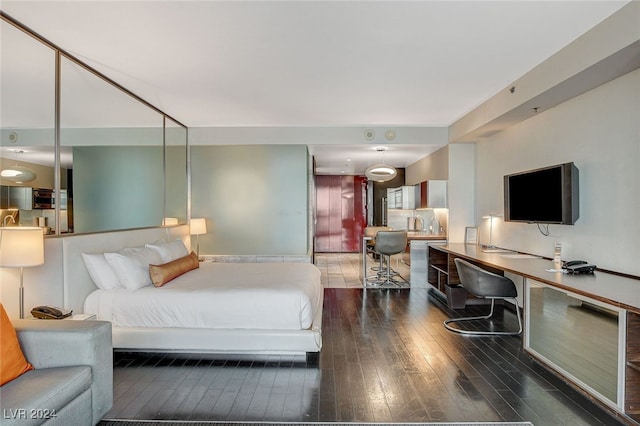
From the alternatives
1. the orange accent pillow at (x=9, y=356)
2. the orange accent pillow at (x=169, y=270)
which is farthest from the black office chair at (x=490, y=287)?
the orange accent pillow at (x=9, y=356)

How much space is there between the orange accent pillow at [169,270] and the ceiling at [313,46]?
6.27 feet

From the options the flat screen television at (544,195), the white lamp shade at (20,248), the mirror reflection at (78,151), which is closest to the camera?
the white lamp shade at (20,248)

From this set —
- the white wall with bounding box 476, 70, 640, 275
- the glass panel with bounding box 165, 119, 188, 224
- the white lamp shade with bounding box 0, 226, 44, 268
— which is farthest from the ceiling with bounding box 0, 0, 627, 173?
the white lamp shade with bounding box 0, 226, 44, 268

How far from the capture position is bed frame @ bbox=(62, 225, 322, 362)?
2.92 m

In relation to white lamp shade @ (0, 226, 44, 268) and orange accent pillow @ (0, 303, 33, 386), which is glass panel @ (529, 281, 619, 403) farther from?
white lamp shade @ (0, 226, 44, 268)

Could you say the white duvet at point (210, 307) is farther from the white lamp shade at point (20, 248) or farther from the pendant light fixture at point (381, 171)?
the pendant light fixture at point (381, 171)

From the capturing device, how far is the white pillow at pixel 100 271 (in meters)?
3.06

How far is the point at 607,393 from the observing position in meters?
2.21

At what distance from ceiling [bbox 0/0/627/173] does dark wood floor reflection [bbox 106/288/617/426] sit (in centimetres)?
262

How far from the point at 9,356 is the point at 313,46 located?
2799 millimetres

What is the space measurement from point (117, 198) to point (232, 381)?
9.86 feet

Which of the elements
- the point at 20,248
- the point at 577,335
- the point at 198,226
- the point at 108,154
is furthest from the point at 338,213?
the point at 20,248

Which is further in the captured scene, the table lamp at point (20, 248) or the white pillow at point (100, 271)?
the white pillow at point (100, 271)

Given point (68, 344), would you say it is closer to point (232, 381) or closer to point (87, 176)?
point (232, 381)
